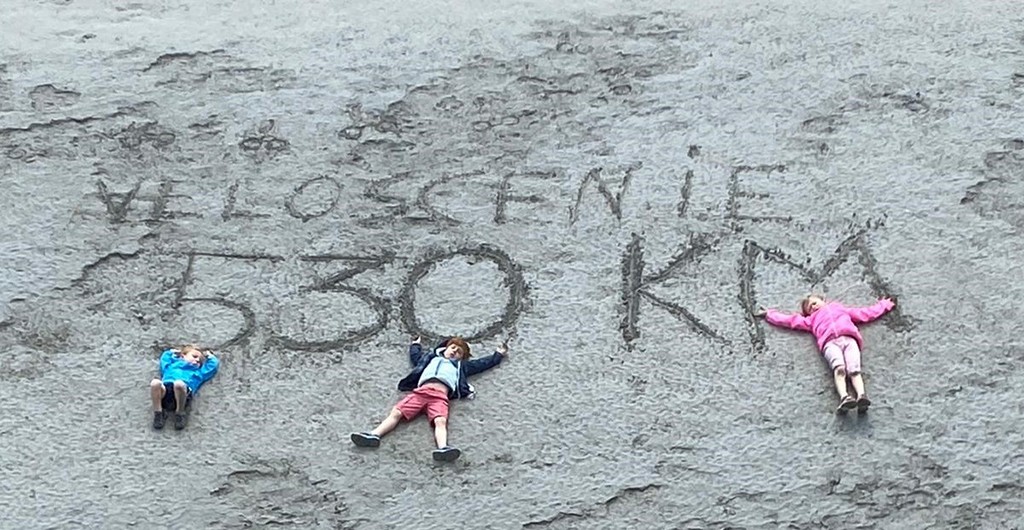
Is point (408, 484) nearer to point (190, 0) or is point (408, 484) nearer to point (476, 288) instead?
point (476, 288)

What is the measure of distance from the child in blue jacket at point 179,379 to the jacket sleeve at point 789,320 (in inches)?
66.8

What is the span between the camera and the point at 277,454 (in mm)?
4227

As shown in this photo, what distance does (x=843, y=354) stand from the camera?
14.2 feet

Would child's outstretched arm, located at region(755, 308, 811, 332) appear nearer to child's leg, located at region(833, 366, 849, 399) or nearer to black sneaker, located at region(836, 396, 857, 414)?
child's leg, located at region(833, 366, 849, 399)

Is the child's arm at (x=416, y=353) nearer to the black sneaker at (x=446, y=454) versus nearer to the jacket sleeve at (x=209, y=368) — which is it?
the black sneaker at (x=446, y=454)

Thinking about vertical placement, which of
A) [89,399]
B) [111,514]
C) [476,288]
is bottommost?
[111,514]

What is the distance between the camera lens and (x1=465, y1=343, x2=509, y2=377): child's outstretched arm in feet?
14.5

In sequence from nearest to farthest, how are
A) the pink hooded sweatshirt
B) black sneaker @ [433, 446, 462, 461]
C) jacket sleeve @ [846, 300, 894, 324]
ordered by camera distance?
black sneaker @ [433, 446, 462, 461] < the pink hooded sweatshirt < jacket sleeve @ [846, 300, 894, 324]

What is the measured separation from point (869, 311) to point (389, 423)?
1506 mm

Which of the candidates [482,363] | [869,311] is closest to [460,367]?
[482,363]

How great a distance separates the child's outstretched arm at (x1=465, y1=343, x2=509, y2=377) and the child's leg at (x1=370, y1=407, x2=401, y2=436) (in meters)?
0.27

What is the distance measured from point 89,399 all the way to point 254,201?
1.05m

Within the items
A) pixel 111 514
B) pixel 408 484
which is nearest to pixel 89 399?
Answer: pixel 111 514

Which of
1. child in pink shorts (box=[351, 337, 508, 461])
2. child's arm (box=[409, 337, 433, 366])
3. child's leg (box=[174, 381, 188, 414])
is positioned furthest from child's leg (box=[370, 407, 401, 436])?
child's leg (box=[174, 381, 188, 414])
